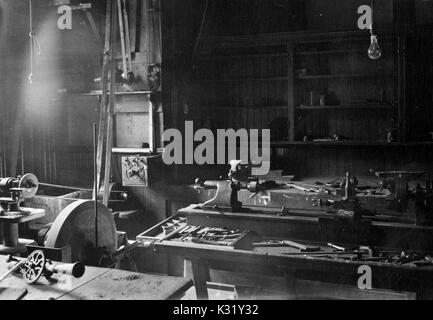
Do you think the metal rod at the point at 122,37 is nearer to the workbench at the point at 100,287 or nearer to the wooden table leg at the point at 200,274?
the wooden table leg at the point at 200,274

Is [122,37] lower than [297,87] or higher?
higher

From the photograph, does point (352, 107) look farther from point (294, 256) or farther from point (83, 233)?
point (83, 233)

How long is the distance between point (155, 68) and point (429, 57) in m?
3.22

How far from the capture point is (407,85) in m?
5.61

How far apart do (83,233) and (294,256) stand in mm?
1347

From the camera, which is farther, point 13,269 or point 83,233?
point 83,233

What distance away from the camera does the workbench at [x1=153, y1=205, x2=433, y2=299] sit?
2.86 metres

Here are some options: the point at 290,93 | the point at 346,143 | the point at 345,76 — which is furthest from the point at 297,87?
the point at 346,143

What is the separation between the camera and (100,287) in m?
2.24

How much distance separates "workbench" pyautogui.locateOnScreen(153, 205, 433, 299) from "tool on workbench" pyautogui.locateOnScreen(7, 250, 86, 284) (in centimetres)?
112

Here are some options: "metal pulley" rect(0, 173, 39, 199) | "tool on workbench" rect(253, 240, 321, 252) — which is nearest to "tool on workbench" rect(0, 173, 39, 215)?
"metal pulley" rect(0, 173, 39, 199)

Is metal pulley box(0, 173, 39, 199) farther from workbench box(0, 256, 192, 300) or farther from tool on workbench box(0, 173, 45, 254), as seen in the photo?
workbench box(0, 256, 192, 300)
